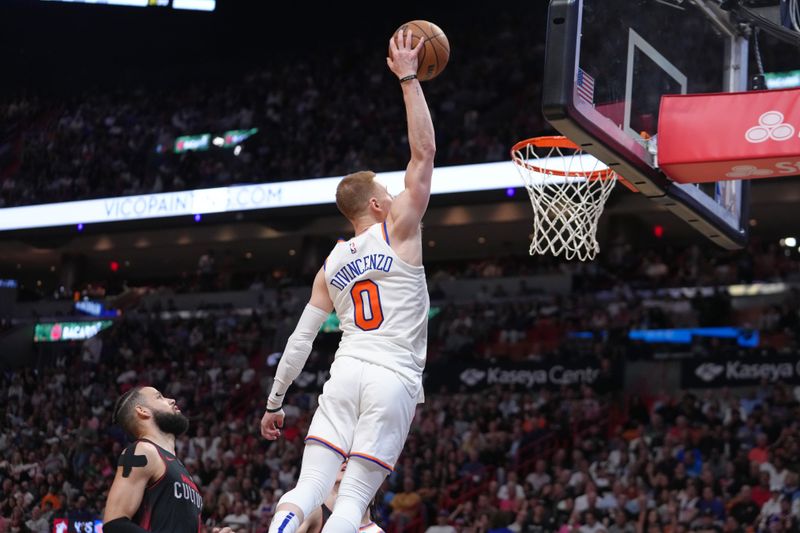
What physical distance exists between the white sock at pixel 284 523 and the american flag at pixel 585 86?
127 inches

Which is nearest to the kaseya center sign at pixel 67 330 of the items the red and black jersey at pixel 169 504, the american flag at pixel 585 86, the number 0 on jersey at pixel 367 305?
the american flag at pixel 585 86

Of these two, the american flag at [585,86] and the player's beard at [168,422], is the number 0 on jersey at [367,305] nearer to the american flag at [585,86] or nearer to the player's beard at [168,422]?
the player's beard at [168,422]

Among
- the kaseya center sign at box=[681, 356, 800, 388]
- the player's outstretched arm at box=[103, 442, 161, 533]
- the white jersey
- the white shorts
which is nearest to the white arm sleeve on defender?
the white jersey

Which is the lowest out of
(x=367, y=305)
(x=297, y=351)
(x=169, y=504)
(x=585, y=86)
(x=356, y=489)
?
(x=169, y=504)

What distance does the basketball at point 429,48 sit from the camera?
4.89 m

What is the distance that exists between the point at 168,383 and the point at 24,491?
182 inches

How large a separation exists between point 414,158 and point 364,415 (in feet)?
3.55

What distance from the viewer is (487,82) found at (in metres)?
25.4

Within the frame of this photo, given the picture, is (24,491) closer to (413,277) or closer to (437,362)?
(437,362)

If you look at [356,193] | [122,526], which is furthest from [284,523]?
[356,193]

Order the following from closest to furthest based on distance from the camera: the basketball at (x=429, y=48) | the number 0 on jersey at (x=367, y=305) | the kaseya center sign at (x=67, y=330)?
1. the number 0 on jersey at (x=367, y=305)
2. the basketball at (x=429, y=48)
3. the kaseya center sign at (x=67, y=330)

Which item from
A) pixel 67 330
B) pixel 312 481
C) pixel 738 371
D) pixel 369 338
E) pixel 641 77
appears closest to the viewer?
pixel 312 481

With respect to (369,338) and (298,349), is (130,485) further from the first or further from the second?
(369,338)

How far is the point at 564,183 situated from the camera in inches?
333
